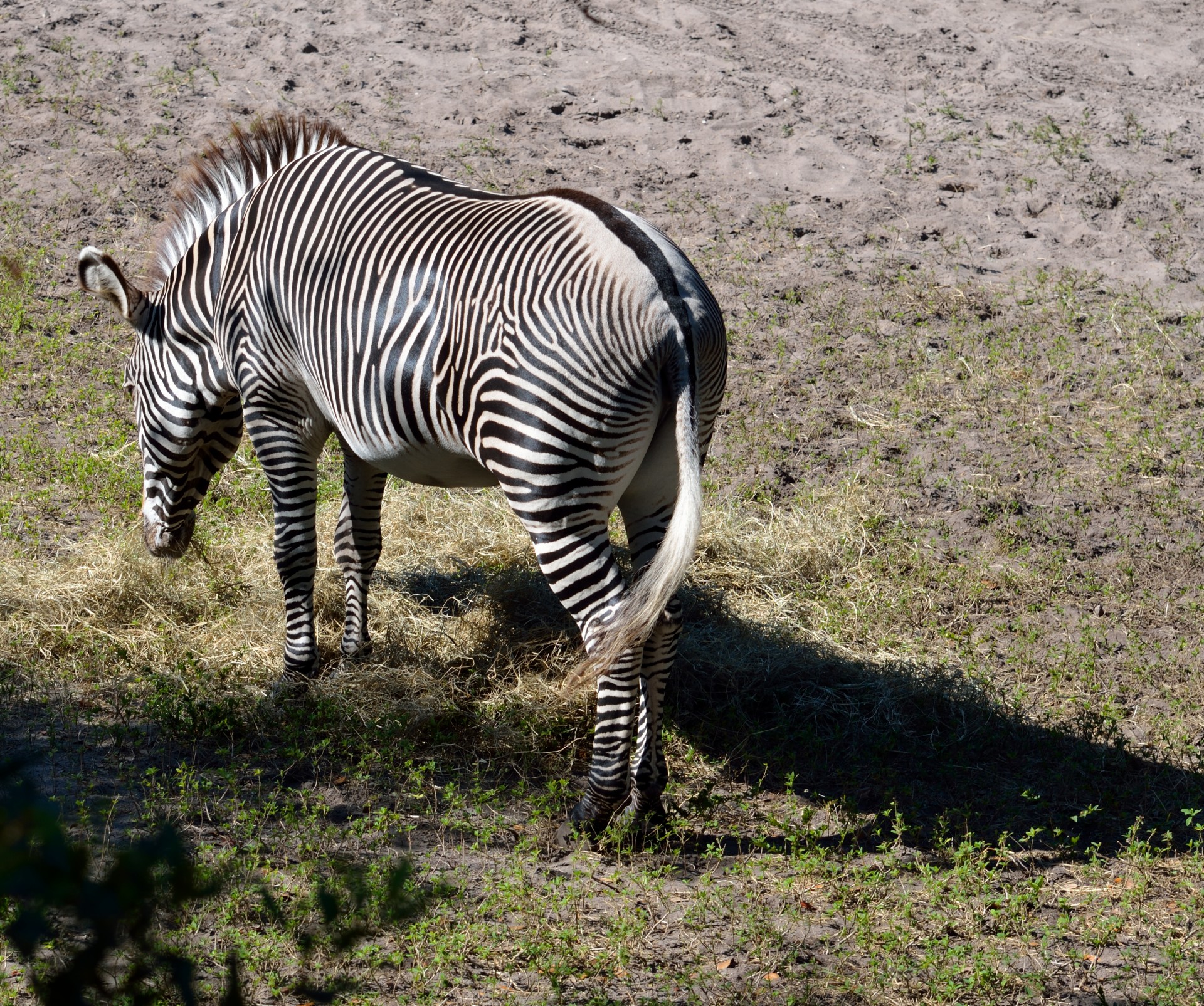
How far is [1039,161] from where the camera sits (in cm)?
1079

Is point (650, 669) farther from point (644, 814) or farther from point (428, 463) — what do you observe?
point (428, 463)

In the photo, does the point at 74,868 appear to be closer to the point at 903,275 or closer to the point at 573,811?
the point at 573,811

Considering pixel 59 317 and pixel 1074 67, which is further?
pixel 1074 67

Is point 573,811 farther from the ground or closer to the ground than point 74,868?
closer to the ground

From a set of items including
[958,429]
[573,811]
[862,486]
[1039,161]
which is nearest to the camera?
[573,811]

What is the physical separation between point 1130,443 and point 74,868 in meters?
7.85

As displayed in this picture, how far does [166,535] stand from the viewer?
20.4 ft

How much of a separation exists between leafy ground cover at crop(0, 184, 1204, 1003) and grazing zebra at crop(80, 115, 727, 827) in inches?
20.6

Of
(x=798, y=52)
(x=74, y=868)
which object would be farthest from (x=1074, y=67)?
(x=74, y=868)

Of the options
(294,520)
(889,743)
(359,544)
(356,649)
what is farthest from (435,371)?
(889,743)

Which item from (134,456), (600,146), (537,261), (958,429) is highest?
(537,261)

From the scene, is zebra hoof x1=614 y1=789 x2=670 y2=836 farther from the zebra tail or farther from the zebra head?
the zebra head

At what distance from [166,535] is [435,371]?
249 cm

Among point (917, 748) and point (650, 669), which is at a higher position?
point (650, 669)
